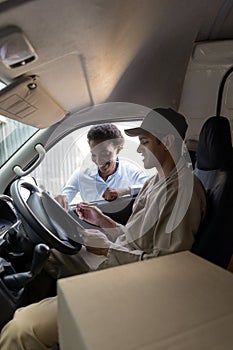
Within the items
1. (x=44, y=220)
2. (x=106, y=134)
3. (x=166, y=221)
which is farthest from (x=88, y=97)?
(x=166, y=221)

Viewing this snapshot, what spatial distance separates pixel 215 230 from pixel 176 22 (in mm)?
968

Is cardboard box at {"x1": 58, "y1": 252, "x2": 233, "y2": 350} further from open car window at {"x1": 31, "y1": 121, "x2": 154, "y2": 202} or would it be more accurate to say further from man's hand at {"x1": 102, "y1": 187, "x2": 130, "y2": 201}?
man's hand at {"x1": 102, "y1": 187, "x2": 130, "y2": 201}

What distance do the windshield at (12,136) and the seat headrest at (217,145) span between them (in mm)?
1075

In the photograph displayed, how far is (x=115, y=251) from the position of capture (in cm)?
132

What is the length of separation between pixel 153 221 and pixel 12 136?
110 cm

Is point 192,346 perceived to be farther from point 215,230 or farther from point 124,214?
point 124,214

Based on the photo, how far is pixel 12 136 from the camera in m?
1.94

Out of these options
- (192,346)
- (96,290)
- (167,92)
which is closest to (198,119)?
(167,92)

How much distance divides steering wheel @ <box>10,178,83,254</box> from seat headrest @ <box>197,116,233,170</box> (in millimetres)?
676

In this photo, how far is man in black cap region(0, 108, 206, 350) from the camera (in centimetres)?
113

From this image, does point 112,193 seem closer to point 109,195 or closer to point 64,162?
point 109,195

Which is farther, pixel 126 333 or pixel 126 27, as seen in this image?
pixel 126 27

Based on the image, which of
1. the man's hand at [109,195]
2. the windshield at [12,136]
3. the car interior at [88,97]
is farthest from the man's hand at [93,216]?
the windshield at [12,136]

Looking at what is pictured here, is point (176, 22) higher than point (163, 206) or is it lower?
higher
